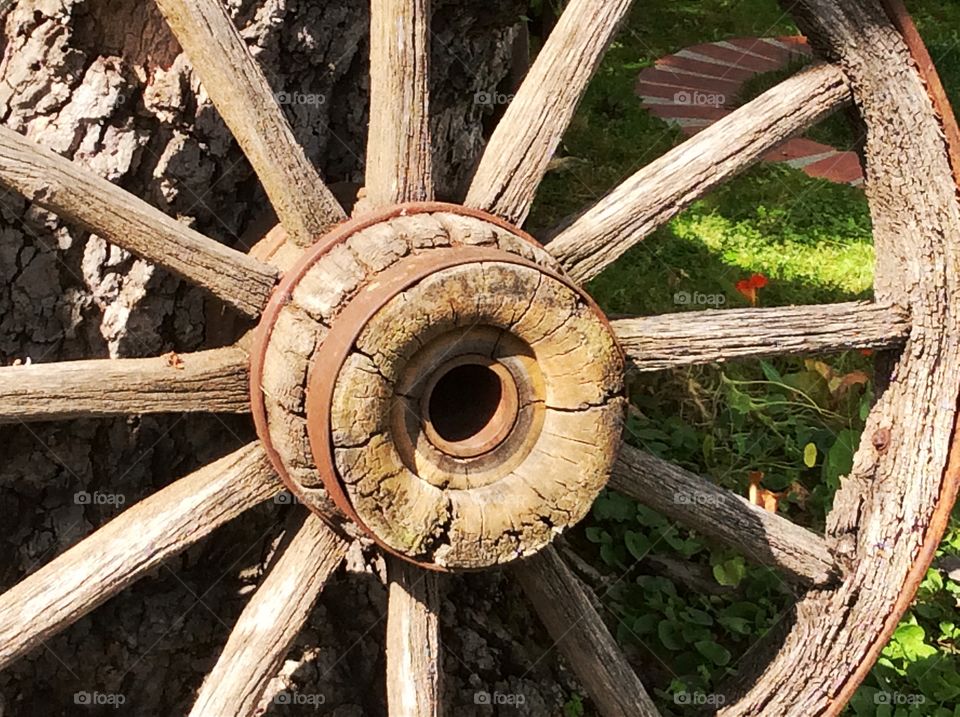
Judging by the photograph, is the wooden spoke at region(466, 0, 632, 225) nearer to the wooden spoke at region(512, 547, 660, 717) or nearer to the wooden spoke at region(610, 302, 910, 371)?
the wooden spoke at region(610, 302, 910, 371)

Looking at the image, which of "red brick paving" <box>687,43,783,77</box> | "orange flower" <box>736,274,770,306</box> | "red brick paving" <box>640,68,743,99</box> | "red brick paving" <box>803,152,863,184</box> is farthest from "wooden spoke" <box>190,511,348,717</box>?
"red brick paving" <box>687,43,783,77</box>

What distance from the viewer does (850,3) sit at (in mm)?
1910

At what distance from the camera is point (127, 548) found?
1625mm

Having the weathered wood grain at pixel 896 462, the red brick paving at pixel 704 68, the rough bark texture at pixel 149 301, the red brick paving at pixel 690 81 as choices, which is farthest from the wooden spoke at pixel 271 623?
the red brick paving at pixel 704 68

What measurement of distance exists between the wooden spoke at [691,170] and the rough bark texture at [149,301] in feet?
0.94

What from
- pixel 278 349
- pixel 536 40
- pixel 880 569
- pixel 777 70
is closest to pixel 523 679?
pixel 880 569

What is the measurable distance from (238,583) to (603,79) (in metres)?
4.07

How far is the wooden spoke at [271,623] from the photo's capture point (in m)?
1.70

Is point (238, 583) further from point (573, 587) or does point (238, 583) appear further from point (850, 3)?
point (850, 3)

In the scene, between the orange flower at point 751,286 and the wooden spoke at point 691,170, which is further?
the orange flower at point 751,286

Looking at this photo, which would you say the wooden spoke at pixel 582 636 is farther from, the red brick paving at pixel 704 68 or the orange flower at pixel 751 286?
the red brick paving at pixel 704 68

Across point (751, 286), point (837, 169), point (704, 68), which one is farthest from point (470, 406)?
point (704, 68)

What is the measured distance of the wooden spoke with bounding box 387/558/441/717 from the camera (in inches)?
70.3

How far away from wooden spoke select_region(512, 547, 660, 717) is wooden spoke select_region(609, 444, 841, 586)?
20cm
